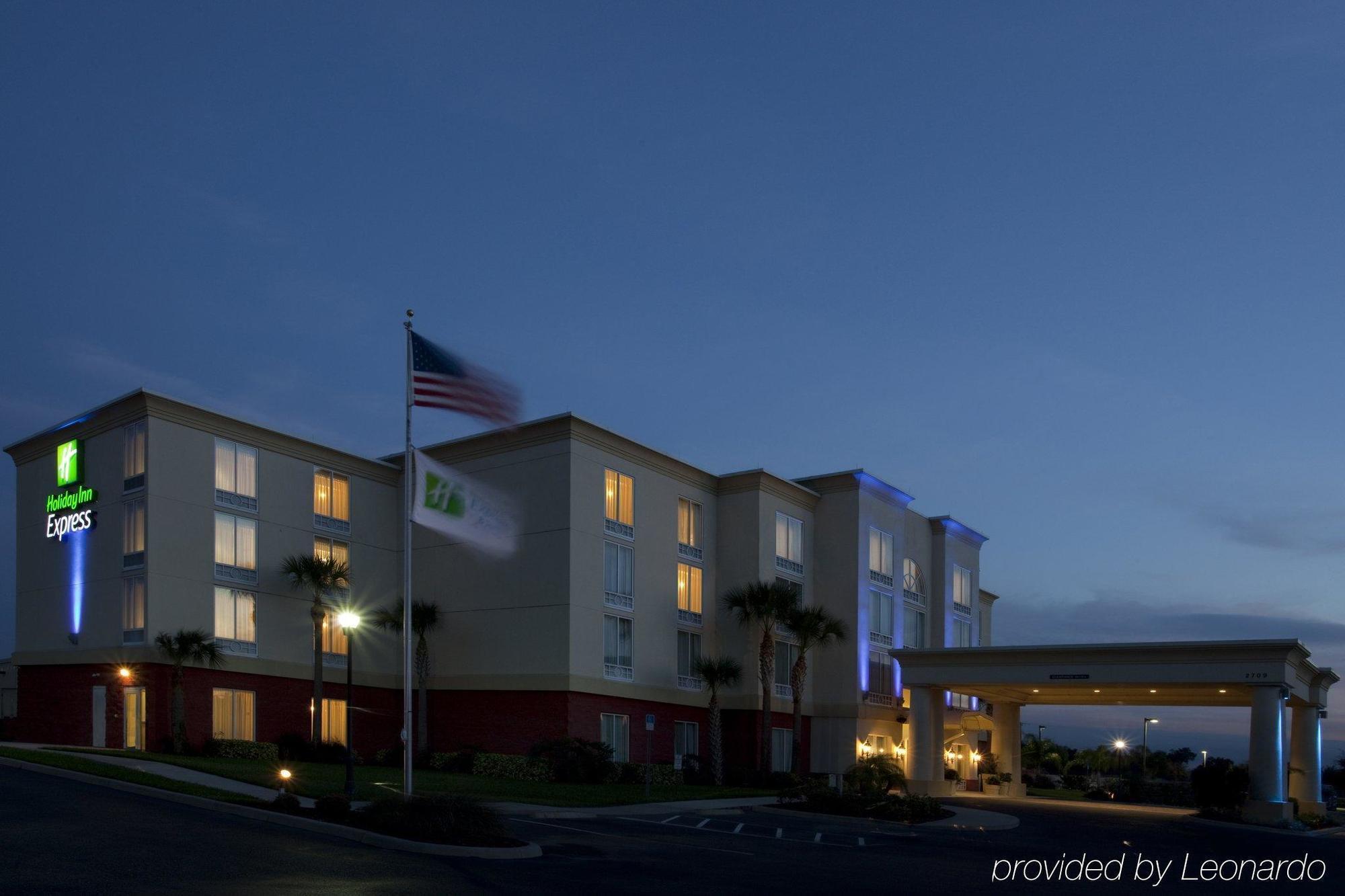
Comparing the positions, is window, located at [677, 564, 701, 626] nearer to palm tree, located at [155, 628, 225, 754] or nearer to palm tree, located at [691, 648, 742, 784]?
palm tree, located at [691, 648, 742, 784]

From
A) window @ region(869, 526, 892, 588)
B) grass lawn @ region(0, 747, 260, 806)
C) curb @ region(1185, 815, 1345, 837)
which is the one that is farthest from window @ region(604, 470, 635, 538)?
curb @ region(1185, 815, 1345, 837)

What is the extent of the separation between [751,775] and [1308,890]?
94.0ft

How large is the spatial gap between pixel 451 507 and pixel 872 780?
62.7 ft

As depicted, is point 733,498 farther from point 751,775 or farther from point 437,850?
point 437,850

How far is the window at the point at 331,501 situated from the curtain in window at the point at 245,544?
3039 mm

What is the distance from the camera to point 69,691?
44.4 m

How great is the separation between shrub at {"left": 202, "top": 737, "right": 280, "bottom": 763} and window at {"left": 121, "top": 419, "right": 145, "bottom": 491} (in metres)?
8.87

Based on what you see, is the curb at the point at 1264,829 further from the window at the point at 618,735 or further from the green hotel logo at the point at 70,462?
the green hotel logo at the point at 70,462

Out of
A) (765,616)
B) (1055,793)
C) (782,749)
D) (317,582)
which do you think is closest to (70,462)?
(317,582)

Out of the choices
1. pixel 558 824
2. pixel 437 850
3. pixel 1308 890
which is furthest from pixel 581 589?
pixel 1308 890

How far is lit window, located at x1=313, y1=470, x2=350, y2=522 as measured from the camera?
48844 millimetres

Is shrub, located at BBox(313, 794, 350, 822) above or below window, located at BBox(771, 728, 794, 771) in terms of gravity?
above

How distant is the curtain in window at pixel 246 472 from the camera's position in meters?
45.4

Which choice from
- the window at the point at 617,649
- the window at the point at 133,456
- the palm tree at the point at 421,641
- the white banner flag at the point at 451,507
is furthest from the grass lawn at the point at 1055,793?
the white banner flag at the point at 451,507
